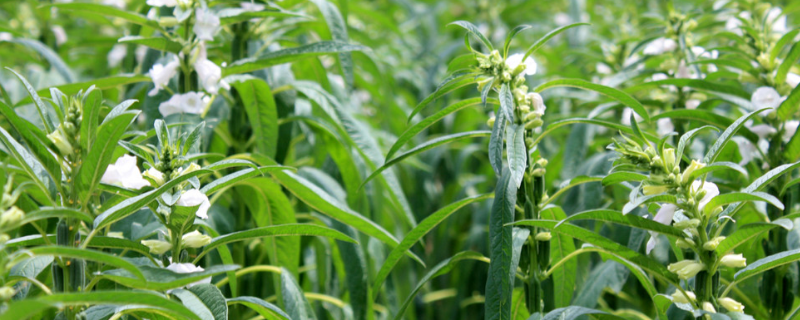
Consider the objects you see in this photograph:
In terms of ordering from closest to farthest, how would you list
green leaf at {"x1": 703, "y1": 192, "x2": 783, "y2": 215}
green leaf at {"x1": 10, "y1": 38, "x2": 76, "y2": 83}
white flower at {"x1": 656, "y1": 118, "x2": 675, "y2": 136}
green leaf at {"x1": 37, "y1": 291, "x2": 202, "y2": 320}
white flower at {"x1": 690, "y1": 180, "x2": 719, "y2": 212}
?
green leaf at {"x1": 37, "y1": 291, "x2": 202, "y2": 320} < green leaf at {"x1": 703, "y1": 192, "x2": 783, "y2": 215} < white flower at {"x1": 690, "y1": 180, "x2": 719, "y2": 212} < white flower at {"x1": 656, "y1": 118, "x2": 675, "y2": 136} < green leaf at {"x1": 10, "y1": 38, "x2": 76, "y2": 83}

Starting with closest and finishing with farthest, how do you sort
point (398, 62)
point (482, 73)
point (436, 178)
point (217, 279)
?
1. point (482, 73)
2. point (217, 279)
3. point (436, 178)
4. point (398, 62)

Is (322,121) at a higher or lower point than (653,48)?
lower

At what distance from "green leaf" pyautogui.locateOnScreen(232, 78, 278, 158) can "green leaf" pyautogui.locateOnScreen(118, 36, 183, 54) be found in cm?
17

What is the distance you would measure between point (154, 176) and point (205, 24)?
0.48 m

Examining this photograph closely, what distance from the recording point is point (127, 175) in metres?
1.14

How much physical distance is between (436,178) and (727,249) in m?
2.04

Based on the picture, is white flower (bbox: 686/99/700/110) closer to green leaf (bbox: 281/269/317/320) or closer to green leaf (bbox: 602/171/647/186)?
green leaf (bbox: 602/171/647/186)

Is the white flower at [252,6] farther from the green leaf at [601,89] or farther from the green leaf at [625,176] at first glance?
the green leaf at [625,176]

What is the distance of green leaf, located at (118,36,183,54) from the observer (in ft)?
4.50

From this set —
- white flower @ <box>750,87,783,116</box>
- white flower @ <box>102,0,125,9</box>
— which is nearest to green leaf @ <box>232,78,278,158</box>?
white flower @ <box>750,87,783,116</box>

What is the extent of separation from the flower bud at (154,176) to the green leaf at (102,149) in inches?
3.1

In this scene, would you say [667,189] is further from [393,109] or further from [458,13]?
[458,13]

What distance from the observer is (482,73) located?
49.1 inches

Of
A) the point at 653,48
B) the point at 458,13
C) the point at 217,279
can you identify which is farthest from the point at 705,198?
the point at 458,13
